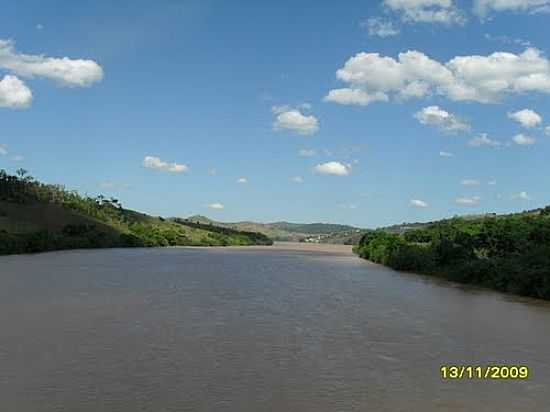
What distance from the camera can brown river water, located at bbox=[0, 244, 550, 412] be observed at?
1219cm

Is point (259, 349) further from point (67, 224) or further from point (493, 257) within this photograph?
point (67, 224)

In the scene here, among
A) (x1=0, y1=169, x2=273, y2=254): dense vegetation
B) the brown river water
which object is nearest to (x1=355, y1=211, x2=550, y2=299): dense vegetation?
the brown river water

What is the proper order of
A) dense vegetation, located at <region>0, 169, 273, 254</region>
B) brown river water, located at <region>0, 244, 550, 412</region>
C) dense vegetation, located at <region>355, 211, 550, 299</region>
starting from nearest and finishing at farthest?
brown river water, located at <region>0, 244, 550, 412</region>
dense vegetation, located at <region>355, 211, 550, 299</region>
dense vegetation, located at <region>0, 169, 273, 254</region>

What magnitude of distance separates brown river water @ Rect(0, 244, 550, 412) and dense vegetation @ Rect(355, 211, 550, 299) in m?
2.14

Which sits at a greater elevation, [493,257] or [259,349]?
[493,257]

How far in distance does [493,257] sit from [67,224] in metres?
69.8

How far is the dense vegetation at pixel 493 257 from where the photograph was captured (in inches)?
1292

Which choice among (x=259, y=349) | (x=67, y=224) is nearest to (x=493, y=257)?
(x=259, y=349)

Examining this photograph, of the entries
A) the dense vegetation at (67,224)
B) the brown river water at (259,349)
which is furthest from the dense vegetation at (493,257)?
the dense vegetation at (67,224)

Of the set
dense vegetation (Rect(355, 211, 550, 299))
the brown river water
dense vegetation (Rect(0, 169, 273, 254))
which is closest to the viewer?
the brown river water

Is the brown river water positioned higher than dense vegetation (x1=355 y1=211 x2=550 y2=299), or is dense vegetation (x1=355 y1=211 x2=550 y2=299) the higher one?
dense vegetation (x1=355 y1=211 x2=550 y2=299)

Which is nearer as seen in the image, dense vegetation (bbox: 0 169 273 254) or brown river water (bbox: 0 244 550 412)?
brown river water (bbox: 0 244 550 412)

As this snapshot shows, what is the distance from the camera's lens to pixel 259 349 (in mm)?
16984

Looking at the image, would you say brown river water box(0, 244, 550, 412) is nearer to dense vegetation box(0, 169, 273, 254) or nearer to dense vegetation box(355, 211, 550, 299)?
dense vegetation box(355, 211, 550, 299)
